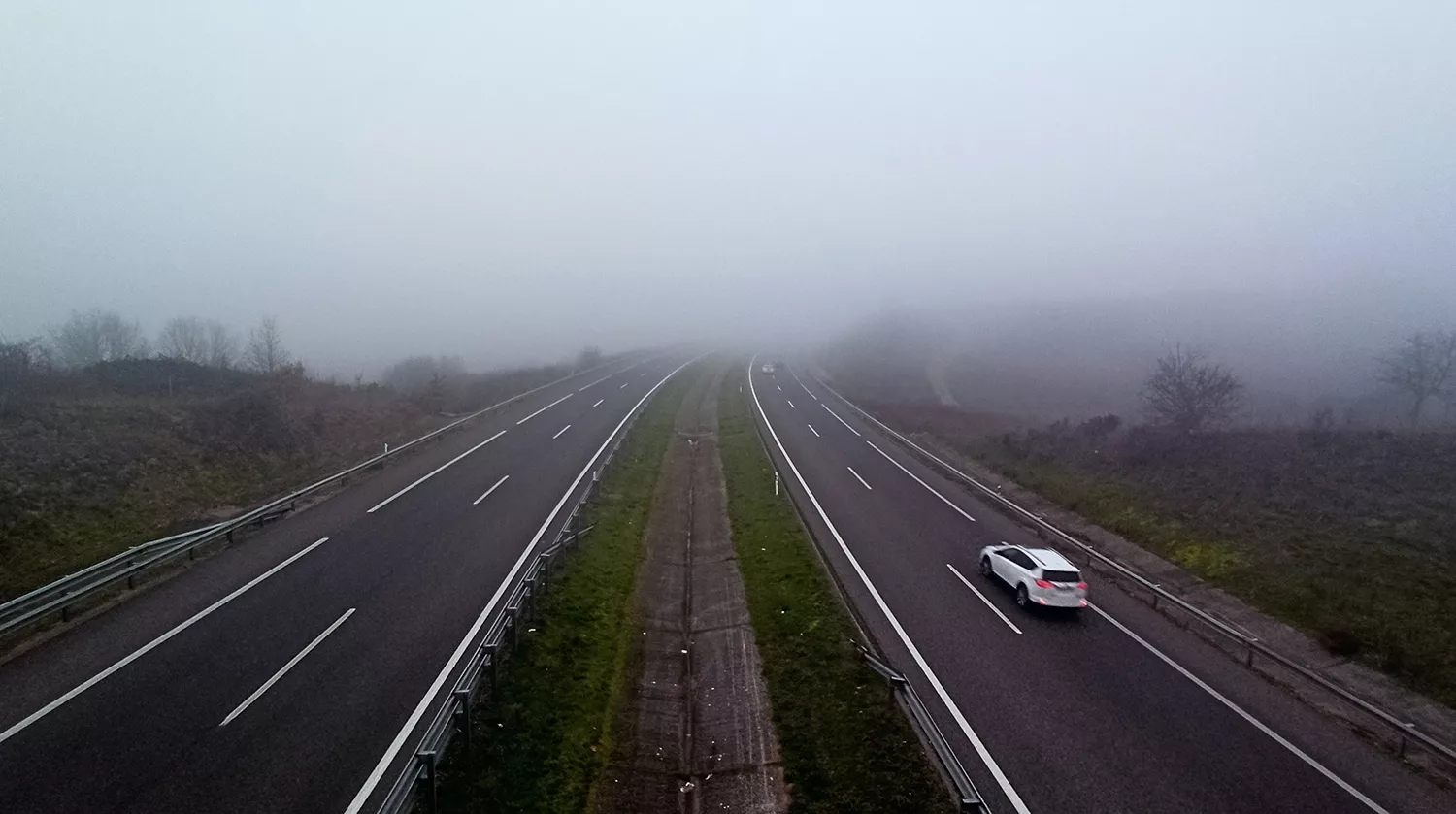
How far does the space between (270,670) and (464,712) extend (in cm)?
464

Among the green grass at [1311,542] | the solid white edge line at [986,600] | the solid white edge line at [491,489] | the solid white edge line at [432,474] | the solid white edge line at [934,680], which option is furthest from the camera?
the solid white edge line at [491,489]

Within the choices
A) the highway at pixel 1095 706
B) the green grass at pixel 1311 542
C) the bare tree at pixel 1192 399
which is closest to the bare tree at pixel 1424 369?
the bare tree at pixel 1192 399

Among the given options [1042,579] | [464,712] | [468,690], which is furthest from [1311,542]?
[464,712]

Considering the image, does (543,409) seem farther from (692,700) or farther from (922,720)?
(922,720)

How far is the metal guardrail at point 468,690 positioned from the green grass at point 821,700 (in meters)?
5.21

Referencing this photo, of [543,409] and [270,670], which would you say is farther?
[543,409]

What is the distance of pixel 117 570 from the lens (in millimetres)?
17234

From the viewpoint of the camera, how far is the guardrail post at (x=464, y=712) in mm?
11633

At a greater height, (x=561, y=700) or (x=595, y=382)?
(x=595, y=382)

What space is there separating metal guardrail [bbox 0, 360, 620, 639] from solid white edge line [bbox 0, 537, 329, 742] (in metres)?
2.10

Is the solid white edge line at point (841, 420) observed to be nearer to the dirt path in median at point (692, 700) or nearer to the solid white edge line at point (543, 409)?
the solid white edge line at point (543, 409)

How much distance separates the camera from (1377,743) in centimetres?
1335

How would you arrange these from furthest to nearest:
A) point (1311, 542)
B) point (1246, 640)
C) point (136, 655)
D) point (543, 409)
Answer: point (543, 409)
point (1311, 542)
point (1246, 640)
point (136, 655)

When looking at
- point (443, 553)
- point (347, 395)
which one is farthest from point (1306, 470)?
point (347, 395)
